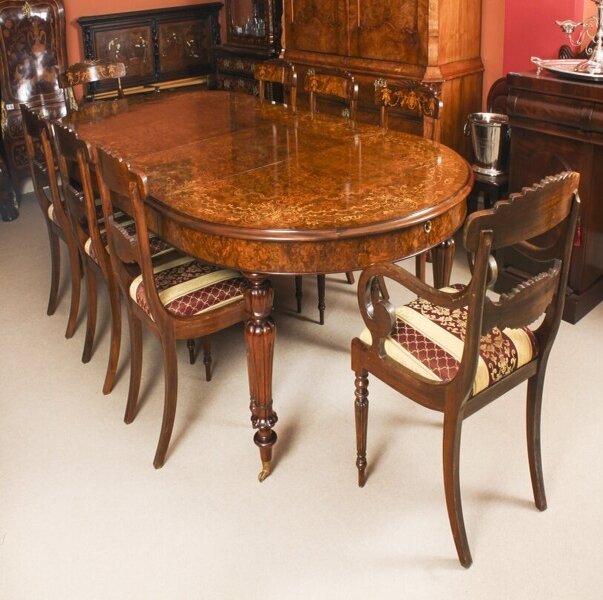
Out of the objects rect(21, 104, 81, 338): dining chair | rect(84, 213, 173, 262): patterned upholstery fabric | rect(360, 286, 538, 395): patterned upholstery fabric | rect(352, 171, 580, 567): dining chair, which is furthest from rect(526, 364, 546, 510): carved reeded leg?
rect(21, 104, 81, 338): dining chair

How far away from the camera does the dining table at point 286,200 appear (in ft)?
6.93

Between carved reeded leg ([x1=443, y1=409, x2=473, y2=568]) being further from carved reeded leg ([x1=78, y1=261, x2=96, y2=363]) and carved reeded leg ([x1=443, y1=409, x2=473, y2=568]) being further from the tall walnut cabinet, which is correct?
the tall walnut cabinet

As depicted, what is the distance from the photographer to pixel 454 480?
195 centimetres

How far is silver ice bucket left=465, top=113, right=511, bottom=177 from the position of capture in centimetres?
361

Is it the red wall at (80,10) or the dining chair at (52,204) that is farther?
the red wall at (80,10)

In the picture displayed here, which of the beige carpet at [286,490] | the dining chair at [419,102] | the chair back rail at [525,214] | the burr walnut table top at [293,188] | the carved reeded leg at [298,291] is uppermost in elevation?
the dining chair at [419,102]

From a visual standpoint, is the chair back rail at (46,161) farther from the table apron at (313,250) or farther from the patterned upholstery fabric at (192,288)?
the table apron at (313,250)

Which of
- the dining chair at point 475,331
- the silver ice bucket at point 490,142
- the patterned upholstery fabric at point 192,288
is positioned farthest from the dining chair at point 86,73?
the dining chair at point 475,331

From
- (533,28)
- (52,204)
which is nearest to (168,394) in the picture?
(52,204)

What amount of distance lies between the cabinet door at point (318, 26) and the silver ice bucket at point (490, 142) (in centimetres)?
98

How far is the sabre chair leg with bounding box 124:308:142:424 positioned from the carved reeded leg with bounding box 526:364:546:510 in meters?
1.26

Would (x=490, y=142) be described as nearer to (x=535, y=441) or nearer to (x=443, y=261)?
(x=443, y=261)

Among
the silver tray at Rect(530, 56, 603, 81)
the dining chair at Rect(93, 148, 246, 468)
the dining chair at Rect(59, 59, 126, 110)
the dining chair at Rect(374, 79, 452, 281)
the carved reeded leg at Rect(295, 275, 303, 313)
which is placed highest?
the silver tray at Rect(530, 56, 603, 81)

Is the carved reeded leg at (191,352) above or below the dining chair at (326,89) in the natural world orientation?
below
